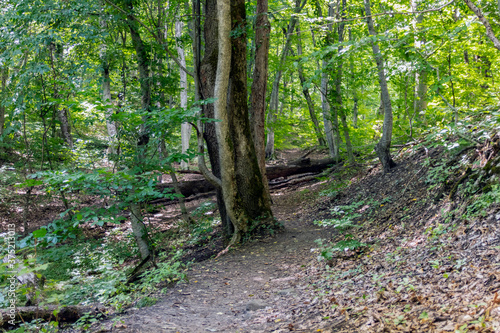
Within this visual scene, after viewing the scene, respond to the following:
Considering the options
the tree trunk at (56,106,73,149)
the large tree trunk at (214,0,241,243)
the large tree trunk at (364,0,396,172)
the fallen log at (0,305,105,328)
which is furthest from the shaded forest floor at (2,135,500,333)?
the tree trunk at (56,106,73,149)

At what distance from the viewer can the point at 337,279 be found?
3840 mm

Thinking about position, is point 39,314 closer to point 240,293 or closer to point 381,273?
point 240,293

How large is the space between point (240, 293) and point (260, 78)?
4.82 m

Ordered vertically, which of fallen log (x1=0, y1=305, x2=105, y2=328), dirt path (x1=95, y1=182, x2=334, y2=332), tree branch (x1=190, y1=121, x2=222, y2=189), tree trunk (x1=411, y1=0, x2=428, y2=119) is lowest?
dirt path (x1=95, y1=182, x2=334, y2=332)

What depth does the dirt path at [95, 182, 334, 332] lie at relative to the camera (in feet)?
10.5

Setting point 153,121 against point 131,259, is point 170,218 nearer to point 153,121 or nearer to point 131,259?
point 131,259

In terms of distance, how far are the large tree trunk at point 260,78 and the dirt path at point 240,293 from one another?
2.31 meters

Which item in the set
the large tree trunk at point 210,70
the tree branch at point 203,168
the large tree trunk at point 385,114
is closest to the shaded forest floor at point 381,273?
the large tree trunk at point 385,114

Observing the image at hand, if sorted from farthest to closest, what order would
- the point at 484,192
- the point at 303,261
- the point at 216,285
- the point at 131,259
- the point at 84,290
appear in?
the point at 131,259, the point at 303,261, the point at 216,285, the point at 84,290, the point at 484,192

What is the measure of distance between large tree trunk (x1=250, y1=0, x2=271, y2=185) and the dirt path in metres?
2.31

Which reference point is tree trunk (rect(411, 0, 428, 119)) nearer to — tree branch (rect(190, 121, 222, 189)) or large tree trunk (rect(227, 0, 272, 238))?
large tree trunk (rect(227, 0, 272, 238))

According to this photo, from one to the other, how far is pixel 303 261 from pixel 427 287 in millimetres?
2508

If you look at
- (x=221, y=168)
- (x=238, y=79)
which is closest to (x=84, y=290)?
(x=221, y=168)

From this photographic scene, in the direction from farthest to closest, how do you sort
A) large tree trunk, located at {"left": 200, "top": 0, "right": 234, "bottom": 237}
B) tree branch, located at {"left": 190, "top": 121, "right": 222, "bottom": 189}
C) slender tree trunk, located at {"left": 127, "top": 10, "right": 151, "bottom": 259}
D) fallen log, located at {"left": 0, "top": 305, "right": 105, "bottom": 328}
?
slender tree trunk, located at {"left": 127, "top": 10, "right": 151, "bottom": 259} < large tree trunk, located at {"left": 200, "top": 0, "right": 234, "bottom": 237} < tree branch, located at {"left": 190, "top": 121, "right": 222, "bottom": 189} < fallen log, located at {"left": 0, "top": 305, "right": 105, "bottom": 328}
